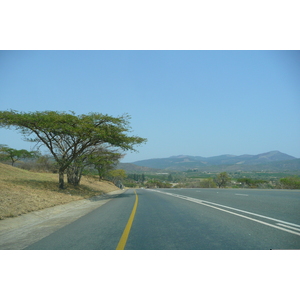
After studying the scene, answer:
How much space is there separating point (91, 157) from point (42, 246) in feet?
73.4

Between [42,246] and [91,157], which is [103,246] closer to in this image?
[42,246]

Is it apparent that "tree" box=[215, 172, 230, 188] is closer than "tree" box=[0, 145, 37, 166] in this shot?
No

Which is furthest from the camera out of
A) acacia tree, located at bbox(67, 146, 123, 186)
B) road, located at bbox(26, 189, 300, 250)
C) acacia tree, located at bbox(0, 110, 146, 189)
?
acacia tree, located at bbox(67, 146, 123, 186)

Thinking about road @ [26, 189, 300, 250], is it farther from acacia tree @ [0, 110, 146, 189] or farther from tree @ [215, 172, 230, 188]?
tree @ [215, 172, 230, 188]

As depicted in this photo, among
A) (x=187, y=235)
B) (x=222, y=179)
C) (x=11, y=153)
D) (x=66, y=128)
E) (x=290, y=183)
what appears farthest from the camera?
(x=222, y=179)

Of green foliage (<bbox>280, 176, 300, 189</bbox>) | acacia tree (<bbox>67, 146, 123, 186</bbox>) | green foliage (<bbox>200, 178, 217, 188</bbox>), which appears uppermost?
acacia tree (<bbox>67, 146, 123, 186</bbox>)

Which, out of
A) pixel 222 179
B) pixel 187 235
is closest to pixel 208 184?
pixel 222 179

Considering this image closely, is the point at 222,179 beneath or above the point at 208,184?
above

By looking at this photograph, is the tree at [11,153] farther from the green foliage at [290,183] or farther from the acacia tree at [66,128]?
the green foliage at [290,183]

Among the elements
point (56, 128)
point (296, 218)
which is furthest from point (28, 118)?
point (296, 218)

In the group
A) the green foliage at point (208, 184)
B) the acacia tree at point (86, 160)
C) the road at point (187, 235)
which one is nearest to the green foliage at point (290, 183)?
the green foliage at point (208, 184)

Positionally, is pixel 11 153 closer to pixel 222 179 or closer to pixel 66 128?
pixel 66 128

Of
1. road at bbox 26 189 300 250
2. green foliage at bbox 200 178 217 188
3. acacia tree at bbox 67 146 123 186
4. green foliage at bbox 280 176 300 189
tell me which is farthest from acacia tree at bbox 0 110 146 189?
green foliage at bbox 200 178 217 188

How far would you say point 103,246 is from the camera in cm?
597
